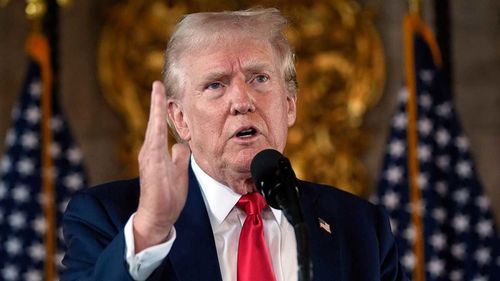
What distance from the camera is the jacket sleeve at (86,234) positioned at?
2756mm

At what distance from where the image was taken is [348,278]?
2945mm

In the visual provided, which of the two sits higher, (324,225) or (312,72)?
(324,225)

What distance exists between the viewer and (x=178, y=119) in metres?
3.19

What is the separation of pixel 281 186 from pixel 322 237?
0.56m

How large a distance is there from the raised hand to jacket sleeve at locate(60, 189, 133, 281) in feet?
0.53

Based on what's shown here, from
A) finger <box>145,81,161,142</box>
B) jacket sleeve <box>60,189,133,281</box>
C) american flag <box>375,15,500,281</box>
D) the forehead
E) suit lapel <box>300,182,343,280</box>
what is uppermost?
finger <box>145,81,161,142</box>

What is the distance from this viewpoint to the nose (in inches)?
116

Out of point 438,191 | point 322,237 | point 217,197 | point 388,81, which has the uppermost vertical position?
point 217,197

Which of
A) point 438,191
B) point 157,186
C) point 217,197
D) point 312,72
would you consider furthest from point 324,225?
point 312,72

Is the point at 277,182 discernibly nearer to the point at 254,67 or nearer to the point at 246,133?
the point at 246,133

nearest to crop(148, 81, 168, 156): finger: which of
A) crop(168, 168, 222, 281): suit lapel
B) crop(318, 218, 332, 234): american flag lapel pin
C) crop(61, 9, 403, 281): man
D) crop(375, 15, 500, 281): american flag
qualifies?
crop(61, 9, 403, 281): man

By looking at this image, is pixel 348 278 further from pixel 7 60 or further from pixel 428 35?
pixel 7 60

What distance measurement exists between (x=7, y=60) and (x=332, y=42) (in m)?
2.07

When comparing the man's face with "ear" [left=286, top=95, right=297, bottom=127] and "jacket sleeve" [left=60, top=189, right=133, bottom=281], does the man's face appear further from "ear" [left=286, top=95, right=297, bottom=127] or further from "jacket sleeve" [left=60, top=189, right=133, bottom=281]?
"jacket sleeve" [left=60, top=189, right=133, bottom=281]
